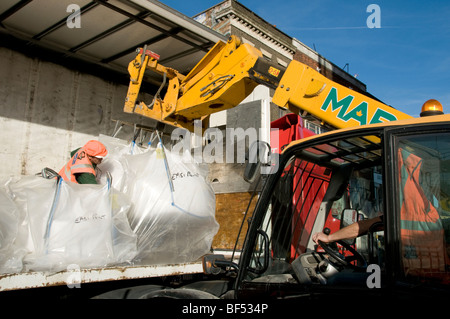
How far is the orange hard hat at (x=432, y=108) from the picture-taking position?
216 centimetres

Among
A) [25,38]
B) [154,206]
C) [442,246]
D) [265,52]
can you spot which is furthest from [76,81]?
[265,52]

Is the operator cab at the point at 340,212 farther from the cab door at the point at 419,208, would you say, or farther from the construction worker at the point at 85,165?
the construction worker at the point at 85,165

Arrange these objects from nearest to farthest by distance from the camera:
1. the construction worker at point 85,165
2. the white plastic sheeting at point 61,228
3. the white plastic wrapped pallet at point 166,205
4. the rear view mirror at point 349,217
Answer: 1. the rear view mirror at point 349,217
2. the white plastic sheeting at point 61,228
3. the white plastic wrapped pallet at point 166,205
4. the construction worker at point 85,165

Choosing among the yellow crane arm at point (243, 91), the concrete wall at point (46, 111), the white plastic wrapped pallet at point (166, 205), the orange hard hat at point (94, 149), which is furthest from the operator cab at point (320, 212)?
the concrete wall at point (46, 111)

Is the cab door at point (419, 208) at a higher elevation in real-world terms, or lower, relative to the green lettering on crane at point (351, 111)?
lower

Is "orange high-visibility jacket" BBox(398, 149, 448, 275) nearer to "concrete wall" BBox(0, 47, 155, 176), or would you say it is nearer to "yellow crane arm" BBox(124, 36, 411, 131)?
"yellow crane arm" BBox(124, 36, 411, 131)

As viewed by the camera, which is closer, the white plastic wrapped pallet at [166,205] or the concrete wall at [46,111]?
the white plastic wrapped pallet at [166,205]

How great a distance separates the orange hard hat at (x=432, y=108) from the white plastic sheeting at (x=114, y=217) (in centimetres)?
206

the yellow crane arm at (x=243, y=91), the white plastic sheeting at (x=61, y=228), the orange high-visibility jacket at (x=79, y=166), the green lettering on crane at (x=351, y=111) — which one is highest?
the yellow crane arm at (x=243, y=91)

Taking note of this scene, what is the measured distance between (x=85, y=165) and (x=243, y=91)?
169 cm

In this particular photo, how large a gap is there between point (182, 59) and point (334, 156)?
413 centimetres

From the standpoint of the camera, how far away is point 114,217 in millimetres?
3156

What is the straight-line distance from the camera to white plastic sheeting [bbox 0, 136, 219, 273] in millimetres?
2797
